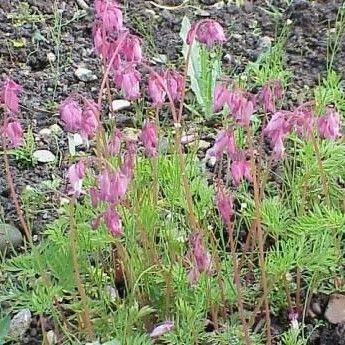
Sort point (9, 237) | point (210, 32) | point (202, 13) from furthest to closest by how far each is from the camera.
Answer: point (202, 13) → point (9, 237) → point (210, 32)

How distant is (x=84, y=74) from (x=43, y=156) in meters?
0.43

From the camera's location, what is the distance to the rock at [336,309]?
2.25m

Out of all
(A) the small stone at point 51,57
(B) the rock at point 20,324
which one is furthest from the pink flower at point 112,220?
(A) the small stone at point 51,57

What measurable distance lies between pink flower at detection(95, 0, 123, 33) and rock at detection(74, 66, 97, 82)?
1.14 meters

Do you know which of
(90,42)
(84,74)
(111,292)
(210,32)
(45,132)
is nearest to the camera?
(210,32)

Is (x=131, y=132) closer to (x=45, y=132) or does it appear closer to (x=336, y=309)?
(x=45, y=132)

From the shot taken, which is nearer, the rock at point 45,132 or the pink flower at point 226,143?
the pink flower at point 226,143

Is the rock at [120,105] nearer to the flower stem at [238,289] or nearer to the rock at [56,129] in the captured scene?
the rock at [56,129]

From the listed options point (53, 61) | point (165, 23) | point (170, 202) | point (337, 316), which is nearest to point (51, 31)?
point (53, 61)

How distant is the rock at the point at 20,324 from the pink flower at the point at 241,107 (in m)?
0.75

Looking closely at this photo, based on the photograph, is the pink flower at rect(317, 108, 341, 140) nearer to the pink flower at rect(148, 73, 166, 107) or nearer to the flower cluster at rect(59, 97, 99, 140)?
the pink flower at rect(148, 73, 166, 107)

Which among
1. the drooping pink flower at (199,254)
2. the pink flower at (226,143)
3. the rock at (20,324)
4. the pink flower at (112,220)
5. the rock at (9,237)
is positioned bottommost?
the rock at (20,324)

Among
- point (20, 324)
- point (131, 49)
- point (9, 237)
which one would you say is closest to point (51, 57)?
point (9, 237)

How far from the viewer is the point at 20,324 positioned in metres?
2.26
